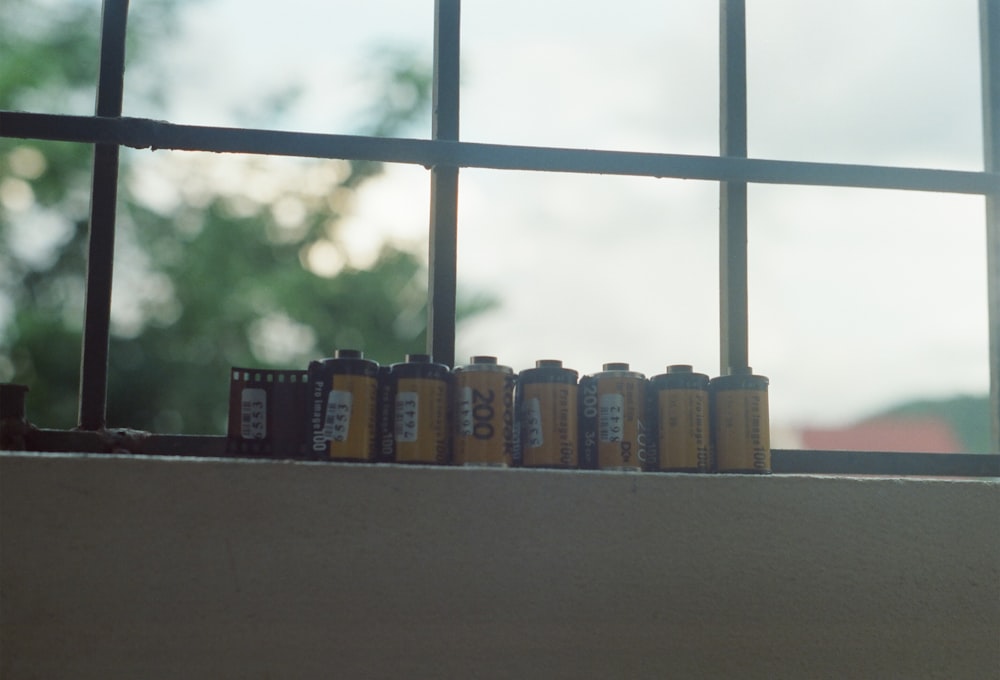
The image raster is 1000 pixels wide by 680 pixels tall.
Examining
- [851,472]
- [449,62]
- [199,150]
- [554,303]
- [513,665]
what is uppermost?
[449,62]

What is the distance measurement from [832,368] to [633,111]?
576 millimetres

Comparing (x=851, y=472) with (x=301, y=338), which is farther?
(x=301, y=338)

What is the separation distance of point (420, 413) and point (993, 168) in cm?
97

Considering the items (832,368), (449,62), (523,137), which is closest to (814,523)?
(832,368)

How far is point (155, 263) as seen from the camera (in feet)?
16.4

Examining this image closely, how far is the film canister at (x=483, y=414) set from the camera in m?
0.99

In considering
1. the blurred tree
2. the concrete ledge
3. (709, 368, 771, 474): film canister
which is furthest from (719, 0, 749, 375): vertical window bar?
the blurred tree

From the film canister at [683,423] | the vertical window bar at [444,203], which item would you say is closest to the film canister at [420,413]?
the vertical window bar at [444,203]

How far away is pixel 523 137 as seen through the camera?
120 cm

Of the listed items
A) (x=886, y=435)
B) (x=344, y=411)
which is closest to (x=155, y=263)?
(x=886, y=435)

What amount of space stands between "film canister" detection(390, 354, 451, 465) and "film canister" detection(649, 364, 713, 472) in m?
0.27

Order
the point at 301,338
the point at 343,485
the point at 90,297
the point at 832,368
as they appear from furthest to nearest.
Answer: the point at 301,338
the point at 832,368
the point at 90,297
the point at 343,485

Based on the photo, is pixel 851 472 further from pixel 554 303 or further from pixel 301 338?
pixel 301 338

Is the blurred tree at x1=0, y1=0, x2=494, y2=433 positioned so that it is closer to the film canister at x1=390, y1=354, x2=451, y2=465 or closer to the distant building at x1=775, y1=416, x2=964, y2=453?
the distant building at x1=775, y1=416, x2=964, y2=453
